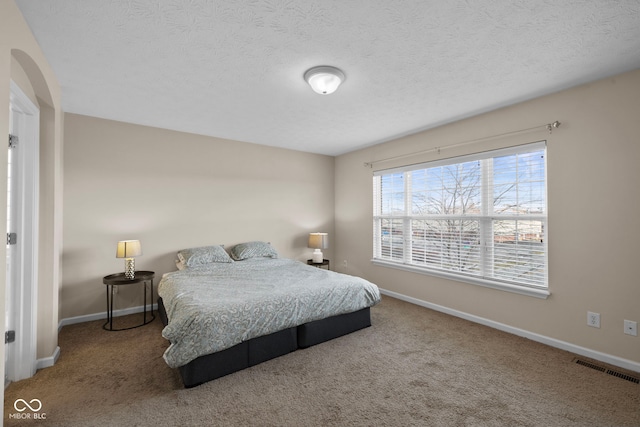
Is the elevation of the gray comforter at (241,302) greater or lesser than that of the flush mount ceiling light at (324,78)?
lesser

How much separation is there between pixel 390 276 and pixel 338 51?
3326mm

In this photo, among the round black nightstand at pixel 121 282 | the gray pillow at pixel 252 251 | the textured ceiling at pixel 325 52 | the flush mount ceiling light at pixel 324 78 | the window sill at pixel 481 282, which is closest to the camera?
the textured ceiling at pixel 325 52

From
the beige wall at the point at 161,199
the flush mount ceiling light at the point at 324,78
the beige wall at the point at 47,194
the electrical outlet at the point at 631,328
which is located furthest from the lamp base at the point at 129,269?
the electrical outlet at the point at 631,328

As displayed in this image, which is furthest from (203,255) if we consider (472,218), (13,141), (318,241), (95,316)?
(472,218)

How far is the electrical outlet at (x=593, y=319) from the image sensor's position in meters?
2.50

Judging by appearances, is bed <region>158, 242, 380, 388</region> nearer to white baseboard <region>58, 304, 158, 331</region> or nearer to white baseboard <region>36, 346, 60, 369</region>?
white baseboard <region>58, 304, 158, 331</region>

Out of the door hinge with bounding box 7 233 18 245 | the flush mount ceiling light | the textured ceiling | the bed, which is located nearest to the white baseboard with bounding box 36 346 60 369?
the bed

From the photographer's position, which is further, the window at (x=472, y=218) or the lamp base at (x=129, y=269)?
the lamp base at (x=129, y=269)

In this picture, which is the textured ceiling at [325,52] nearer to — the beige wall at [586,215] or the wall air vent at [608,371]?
the beige wall at [586,215]

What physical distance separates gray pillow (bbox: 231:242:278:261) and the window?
1.71 meters

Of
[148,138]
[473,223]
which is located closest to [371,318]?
[473,223]

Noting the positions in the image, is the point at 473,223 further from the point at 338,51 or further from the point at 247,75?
the point at 247,75

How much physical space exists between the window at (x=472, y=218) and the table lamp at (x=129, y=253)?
335 centimetres

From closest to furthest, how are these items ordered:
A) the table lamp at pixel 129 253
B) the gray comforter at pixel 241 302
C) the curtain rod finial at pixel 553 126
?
the gray comforter at pixel 241 302 → the curtain rod finial at pixel 553 126 → the table lamp at pixel 129 253
